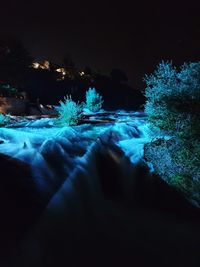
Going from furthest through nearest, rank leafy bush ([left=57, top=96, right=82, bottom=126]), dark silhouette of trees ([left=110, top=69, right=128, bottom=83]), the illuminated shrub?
dark silhouette of trees ([left=110, top=69, right=128, bottom=83])
leafy bush ([left=57, top=96, right=82, bottom=126])
the illuminated shrub

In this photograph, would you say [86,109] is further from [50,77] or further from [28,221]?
[28,221]

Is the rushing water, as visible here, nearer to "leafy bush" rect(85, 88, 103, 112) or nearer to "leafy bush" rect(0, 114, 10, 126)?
"leafy bush" rect(0, 114, 10, 126)

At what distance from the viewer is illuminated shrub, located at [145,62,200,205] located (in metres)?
10.1

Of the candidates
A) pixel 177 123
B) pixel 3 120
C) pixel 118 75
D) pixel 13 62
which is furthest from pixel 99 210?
pixel 118 75

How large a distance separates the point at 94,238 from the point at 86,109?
22.1 metres

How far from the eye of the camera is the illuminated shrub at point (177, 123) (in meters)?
10.1

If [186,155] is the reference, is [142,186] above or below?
below

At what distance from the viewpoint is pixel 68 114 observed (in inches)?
773

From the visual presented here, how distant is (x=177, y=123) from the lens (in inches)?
435

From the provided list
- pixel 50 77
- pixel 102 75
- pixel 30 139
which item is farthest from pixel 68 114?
pixel 102 75

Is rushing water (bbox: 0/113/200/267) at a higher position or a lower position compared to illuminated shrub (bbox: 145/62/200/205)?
lower

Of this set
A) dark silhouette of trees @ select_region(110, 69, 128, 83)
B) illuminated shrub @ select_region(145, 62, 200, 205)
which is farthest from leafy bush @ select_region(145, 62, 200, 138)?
dark silhouette of trees @ select_region(110, 69, 128, 83)

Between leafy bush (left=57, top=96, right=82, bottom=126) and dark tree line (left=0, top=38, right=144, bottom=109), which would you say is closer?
leafy bush (left=57, top=96, right=82, bottom=126)

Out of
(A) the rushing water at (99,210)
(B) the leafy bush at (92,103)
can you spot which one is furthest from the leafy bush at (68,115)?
(B) the leafy bush at (92,103)
